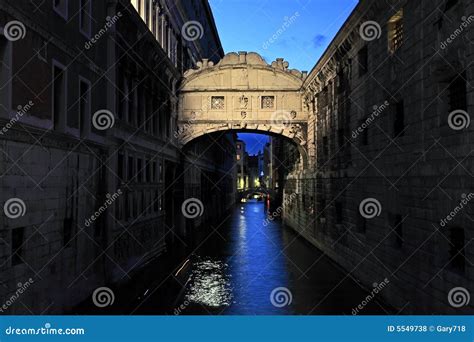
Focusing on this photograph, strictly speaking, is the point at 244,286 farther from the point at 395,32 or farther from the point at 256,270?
the point at 395,32

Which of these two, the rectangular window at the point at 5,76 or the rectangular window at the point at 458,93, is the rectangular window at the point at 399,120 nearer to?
the rectangular window at the point at 458,93

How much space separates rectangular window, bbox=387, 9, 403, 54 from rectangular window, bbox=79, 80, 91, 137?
28.1ft

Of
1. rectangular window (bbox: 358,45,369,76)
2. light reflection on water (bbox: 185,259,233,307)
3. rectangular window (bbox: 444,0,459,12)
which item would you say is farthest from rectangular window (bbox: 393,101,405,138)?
light reflection on water (bbox: 185,259,233,307)

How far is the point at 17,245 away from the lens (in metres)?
10.0

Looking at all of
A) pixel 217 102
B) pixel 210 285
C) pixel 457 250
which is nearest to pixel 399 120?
pixel 457 250

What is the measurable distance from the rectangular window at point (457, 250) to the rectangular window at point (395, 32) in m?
5.56

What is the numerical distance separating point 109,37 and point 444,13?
1024cm

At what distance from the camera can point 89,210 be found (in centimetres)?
1416

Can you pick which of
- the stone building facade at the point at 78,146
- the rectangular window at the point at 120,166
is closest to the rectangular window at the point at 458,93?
the stone building facade at the point at 78,146

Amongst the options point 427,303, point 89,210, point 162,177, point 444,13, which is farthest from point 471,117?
point 162,177

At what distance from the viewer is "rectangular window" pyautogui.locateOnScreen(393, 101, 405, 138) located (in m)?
12.7

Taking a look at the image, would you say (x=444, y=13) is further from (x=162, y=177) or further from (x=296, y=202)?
(x=296, y=202)

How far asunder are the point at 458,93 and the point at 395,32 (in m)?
4.61

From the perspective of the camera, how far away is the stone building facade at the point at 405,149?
9445 mm
